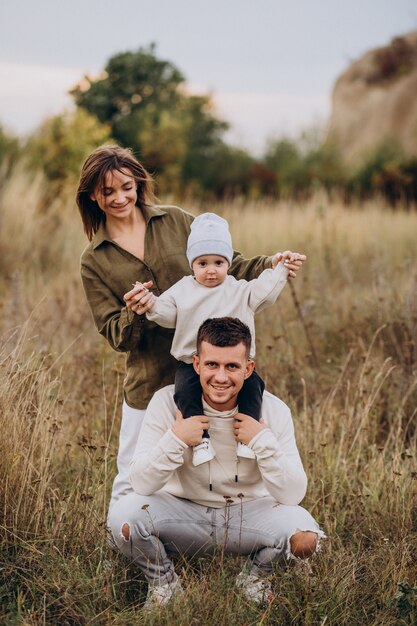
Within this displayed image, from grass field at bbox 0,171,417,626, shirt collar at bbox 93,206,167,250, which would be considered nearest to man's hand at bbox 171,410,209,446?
grass field at bbox 0,171,417,626

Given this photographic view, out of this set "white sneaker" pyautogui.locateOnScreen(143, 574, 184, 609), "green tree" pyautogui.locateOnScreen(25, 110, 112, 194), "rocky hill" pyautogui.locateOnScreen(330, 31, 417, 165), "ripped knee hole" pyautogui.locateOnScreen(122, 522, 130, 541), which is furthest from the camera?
"rocky hill" pyautogui.locateOnScreen(330, 31, 417, 165)

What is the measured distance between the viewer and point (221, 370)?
3.41 meters

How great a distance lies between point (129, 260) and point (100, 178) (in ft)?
1.44

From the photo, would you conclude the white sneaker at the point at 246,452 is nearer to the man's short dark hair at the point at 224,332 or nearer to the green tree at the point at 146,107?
the man's short dark hair at the point at 224,332

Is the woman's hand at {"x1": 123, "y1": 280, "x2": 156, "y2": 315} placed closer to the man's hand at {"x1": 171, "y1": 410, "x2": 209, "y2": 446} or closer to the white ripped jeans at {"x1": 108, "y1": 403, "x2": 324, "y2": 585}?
the man's hand at {"x1": 171, "y1": 410, "x2": 209, "y2": 446}

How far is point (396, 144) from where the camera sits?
81.8ft

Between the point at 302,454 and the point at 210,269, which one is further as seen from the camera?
the point at 302,454

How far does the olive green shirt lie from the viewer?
3941mm

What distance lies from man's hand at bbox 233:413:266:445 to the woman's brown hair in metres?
1.33

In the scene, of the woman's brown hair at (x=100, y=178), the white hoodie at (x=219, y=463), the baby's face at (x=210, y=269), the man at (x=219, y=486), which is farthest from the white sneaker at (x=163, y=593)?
the woman's brown hair at (x=100, y=178)

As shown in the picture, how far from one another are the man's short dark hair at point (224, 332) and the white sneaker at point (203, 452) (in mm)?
400

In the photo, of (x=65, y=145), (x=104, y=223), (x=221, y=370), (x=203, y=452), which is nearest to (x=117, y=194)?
(x=104, y=223)

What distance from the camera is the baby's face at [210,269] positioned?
138 inches

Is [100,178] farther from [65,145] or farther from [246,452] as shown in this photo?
[65,145]
